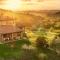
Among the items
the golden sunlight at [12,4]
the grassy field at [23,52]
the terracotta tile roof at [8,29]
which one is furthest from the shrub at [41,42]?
the golden sunlight at [12,4]

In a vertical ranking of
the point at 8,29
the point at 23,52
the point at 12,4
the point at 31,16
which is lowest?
the point at 23,52

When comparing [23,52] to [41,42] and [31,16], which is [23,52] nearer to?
[41,42]

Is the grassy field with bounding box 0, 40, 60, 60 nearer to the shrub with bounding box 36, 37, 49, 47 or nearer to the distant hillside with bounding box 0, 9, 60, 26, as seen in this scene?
the shrub with bounding box 36, 37, 49, 47

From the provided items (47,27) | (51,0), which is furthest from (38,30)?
(51,0)

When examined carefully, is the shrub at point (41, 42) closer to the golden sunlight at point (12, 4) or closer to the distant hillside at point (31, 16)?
the distant hillside at point (31, 16)

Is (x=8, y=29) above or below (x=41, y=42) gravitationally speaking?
above

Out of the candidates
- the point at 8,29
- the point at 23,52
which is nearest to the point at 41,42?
the point at 23,52

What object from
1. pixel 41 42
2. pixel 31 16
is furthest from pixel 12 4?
pixel 41 42

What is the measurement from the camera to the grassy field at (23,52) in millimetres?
1474

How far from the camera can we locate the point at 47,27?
155cm

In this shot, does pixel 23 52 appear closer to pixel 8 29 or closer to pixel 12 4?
pixel 8 29

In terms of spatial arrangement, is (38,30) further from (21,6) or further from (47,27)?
(21,6)

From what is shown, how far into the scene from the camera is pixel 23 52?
150cm

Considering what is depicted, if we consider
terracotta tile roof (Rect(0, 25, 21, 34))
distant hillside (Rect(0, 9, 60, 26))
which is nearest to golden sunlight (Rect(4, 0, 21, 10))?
distant hillside (Rect(0, 9, 60, 26))
